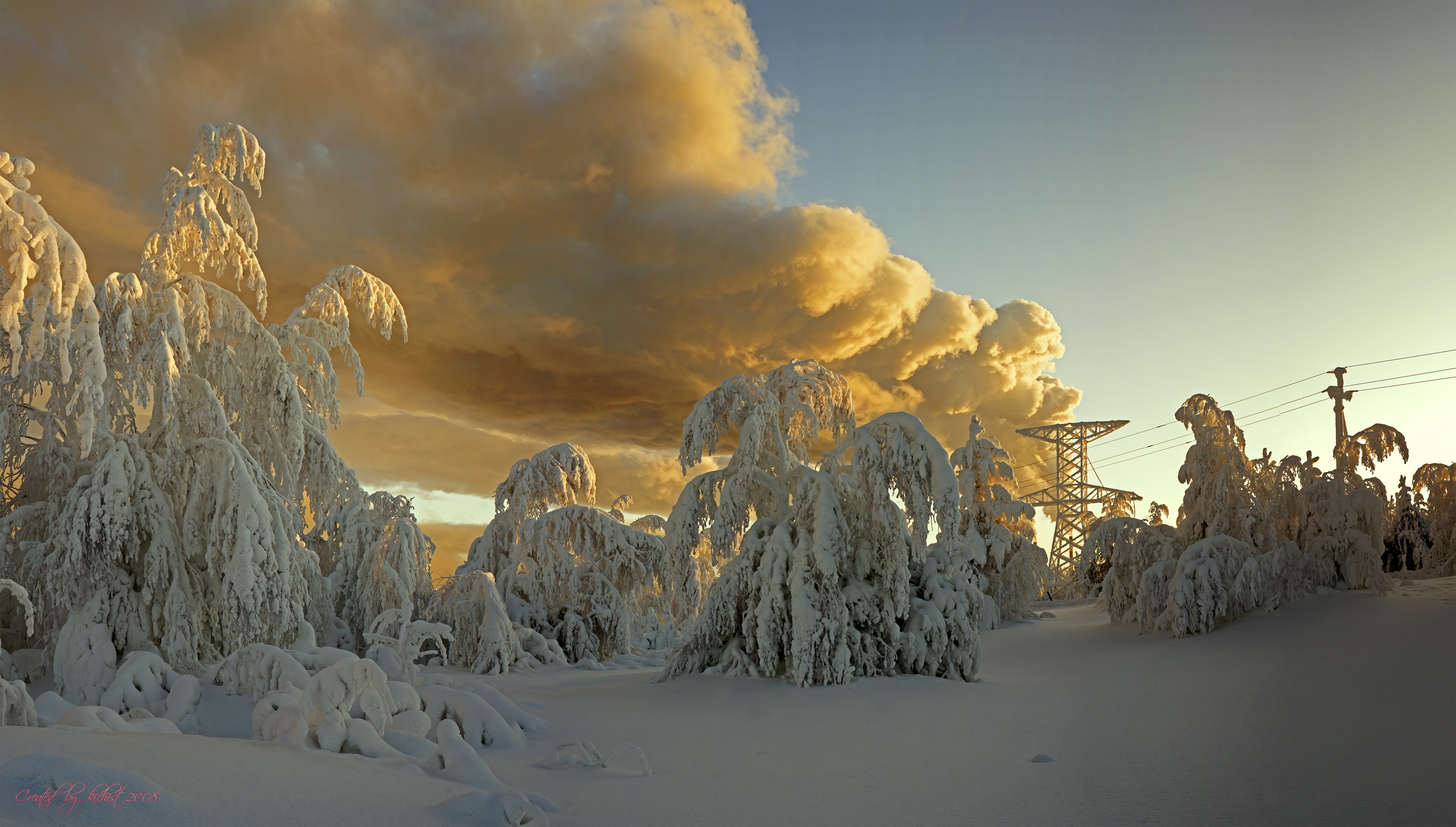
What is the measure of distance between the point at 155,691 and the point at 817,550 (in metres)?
8.08

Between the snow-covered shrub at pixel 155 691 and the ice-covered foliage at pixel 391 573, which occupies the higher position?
the ice-covered foliage at pixel 391 573

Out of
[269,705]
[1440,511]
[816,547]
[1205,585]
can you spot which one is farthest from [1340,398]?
[269,705]

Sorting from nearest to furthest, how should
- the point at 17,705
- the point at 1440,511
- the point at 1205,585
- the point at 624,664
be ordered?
the point at 17,705, the point at 1205,585, the point at 624,664, the point at 1440,511

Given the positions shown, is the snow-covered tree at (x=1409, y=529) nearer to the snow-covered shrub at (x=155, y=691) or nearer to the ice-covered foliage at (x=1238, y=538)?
the ice-covered foliage at (x=1238, y=538)

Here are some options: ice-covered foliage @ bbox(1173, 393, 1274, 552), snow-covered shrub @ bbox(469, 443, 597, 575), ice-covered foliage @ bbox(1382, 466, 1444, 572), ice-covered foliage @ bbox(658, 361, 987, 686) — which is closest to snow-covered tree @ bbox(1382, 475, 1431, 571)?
ice-covered foliage @ bbox(1382, 466, 1444, 572)

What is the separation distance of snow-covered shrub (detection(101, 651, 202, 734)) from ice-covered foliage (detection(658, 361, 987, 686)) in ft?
20.6

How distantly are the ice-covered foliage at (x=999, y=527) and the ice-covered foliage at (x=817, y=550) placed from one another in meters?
11.6

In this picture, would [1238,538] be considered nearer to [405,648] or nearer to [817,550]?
[817,550]

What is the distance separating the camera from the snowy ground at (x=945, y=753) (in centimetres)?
457

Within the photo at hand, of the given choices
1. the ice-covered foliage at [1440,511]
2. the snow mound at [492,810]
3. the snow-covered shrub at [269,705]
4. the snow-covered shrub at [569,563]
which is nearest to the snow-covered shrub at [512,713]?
the snow-covered shrub at [269,705]

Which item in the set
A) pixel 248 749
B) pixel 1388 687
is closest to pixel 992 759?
pixel 1388 687

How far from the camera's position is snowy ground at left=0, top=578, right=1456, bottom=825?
4.57m

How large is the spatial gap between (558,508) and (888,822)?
13494mm
